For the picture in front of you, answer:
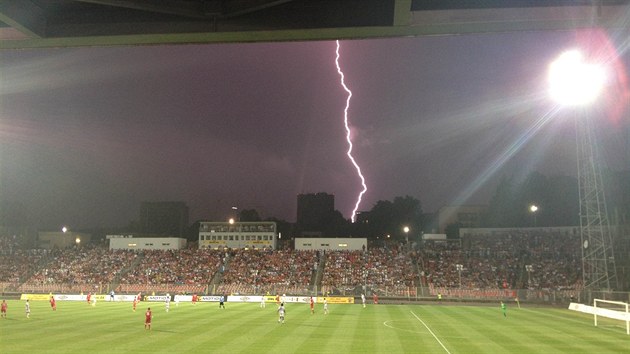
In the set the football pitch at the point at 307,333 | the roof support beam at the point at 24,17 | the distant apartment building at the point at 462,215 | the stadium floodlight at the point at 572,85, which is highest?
the stadium floodlight at the point at 572,85

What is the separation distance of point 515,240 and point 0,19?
81.4 metres

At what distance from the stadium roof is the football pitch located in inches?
784

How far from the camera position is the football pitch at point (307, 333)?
24406 mm

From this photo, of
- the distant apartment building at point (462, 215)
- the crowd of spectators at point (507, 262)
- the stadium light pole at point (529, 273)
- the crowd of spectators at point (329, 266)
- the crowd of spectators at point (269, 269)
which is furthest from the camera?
the distant apartment building at point (462, 215)

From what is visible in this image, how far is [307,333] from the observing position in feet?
98.4

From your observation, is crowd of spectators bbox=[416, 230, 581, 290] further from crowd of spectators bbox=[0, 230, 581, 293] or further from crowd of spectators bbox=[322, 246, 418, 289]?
crowd of spectators bbox=[322, 246, 418, 289]

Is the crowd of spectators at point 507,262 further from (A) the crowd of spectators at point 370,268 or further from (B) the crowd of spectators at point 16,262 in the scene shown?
(B) the crowd of spectators at point 16,262

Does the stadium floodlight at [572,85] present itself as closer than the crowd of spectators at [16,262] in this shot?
Yes

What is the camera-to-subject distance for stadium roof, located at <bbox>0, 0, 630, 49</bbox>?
5.37m

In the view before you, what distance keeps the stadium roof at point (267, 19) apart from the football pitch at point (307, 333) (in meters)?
19.9

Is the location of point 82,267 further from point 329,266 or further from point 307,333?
point 307,333

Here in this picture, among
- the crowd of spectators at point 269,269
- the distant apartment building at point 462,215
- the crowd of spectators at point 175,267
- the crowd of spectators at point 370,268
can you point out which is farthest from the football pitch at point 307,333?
the distant apartment building at point 462,215

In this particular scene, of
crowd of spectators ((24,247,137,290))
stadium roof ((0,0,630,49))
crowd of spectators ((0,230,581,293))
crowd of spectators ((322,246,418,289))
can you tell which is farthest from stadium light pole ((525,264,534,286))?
stadium roof ((0,0,630,49))

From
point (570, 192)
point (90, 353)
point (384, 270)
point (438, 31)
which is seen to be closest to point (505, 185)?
point (570, 192)
